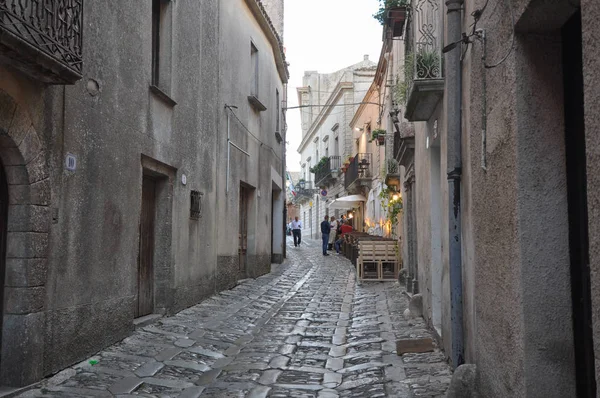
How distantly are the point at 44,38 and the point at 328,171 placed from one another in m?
32.8

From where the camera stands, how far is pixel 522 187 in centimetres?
346

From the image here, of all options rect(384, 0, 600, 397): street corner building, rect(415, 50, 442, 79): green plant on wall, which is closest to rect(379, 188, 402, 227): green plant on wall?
rect(415, 50, 442, 79): green plant on wall

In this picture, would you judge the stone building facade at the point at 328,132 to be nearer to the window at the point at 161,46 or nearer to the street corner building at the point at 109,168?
the street corner building at the point at 109,168

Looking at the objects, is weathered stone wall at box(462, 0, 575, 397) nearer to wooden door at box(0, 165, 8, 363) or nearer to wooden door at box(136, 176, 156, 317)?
wooden door at box(0, 165, 8, 363)

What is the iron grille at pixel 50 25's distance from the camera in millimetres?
4512

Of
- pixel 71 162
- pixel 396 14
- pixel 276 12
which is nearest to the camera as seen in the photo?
pixel 71 162

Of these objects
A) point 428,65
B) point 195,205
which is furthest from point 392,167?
point 428,65

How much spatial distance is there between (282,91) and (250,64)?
6208mm

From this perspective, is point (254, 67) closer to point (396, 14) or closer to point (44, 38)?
point (396, 14)

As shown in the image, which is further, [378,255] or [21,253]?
[378,255]

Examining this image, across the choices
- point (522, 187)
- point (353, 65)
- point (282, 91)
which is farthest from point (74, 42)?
point (353, 65)

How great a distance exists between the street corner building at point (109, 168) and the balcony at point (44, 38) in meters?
0.01

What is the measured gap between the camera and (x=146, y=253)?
8484mm

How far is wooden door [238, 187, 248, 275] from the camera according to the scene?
1428cm
